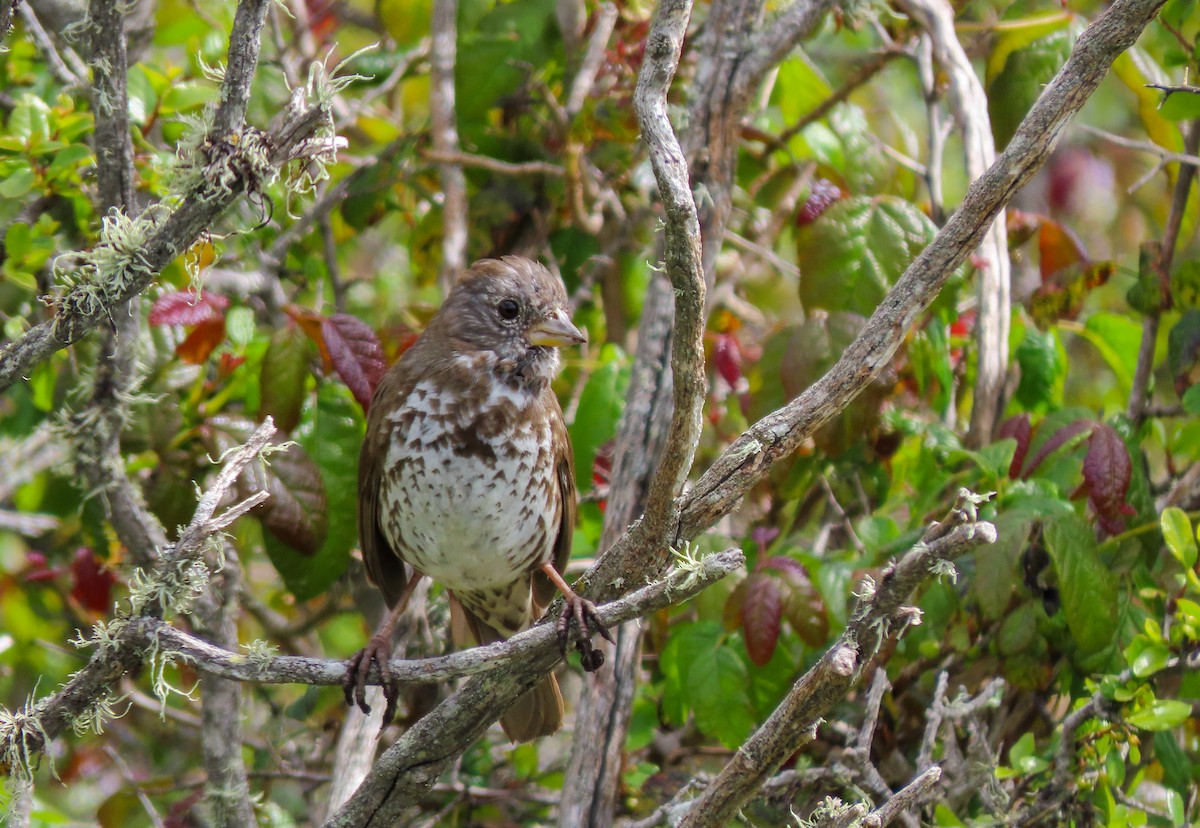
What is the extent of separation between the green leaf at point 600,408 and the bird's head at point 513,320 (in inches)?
13.3

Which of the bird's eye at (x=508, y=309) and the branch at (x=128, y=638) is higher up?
the bird's eye at (x=508, y=309)

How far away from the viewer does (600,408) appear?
3.90 metres

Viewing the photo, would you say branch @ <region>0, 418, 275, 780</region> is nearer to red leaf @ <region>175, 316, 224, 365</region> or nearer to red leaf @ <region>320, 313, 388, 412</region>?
red leaf @ <region>320, 313, 388, 412</region>

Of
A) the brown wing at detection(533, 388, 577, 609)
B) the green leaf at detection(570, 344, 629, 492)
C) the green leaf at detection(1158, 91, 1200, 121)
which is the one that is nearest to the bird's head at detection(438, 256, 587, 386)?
the brown wing at detection(533, 388, 577, 609)

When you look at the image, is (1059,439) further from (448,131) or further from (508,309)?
(448,131)

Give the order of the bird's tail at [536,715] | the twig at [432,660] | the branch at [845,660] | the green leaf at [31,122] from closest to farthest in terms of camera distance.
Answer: the branch at [845,660] → the twig at [432,660] → the green leaf at [31,122] → the bird's tail at [536,715]

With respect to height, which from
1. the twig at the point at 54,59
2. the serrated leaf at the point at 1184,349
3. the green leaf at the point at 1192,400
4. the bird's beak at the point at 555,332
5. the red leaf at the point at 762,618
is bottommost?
the red leaf at the point at 762,618

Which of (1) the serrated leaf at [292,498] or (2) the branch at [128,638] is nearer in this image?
(2) the branch at [128,638]

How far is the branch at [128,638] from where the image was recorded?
2275mm

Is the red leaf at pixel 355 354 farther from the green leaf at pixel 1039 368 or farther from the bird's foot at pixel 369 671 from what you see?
the green leaf at pixel 1039 368

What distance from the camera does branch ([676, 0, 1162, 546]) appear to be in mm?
2258

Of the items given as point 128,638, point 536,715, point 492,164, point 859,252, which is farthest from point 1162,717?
point 492,164

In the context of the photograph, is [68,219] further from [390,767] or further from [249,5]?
[390,767]

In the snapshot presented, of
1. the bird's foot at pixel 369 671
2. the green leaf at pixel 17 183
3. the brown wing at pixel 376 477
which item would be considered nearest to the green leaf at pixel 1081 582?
the bird's foot at pixel 369 671
